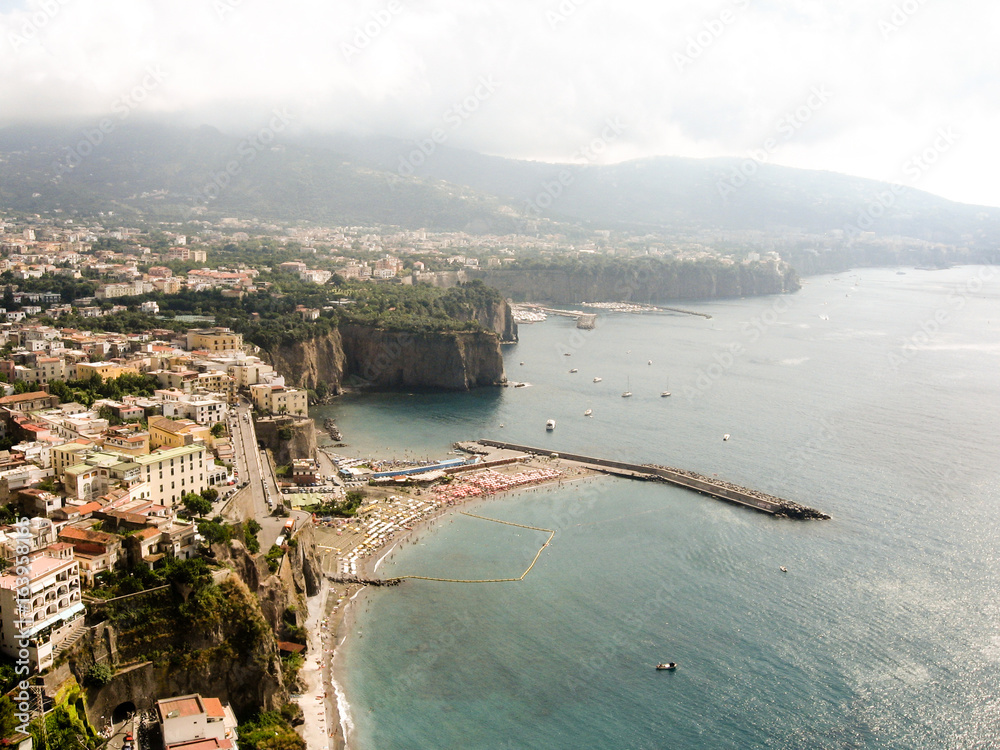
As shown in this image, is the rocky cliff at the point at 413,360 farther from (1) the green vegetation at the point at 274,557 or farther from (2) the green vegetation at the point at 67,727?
(2) the green vegetation at the point at 67,727

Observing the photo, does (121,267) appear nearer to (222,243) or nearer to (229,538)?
(222,243)

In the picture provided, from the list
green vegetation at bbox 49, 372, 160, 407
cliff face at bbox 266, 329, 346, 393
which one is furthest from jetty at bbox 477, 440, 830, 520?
green vegetation at bbox 49, 372, 160, 407

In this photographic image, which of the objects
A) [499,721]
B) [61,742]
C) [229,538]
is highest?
[229,538]

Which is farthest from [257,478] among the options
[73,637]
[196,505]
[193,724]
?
[193,724]

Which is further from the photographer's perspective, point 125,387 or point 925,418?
point 925,418

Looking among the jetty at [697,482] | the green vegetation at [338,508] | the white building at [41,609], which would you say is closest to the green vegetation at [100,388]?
the green vegetation at [338,508]

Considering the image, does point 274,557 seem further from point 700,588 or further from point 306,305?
point 306,305

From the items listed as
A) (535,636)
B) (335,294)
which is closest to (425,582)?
(535,636)
